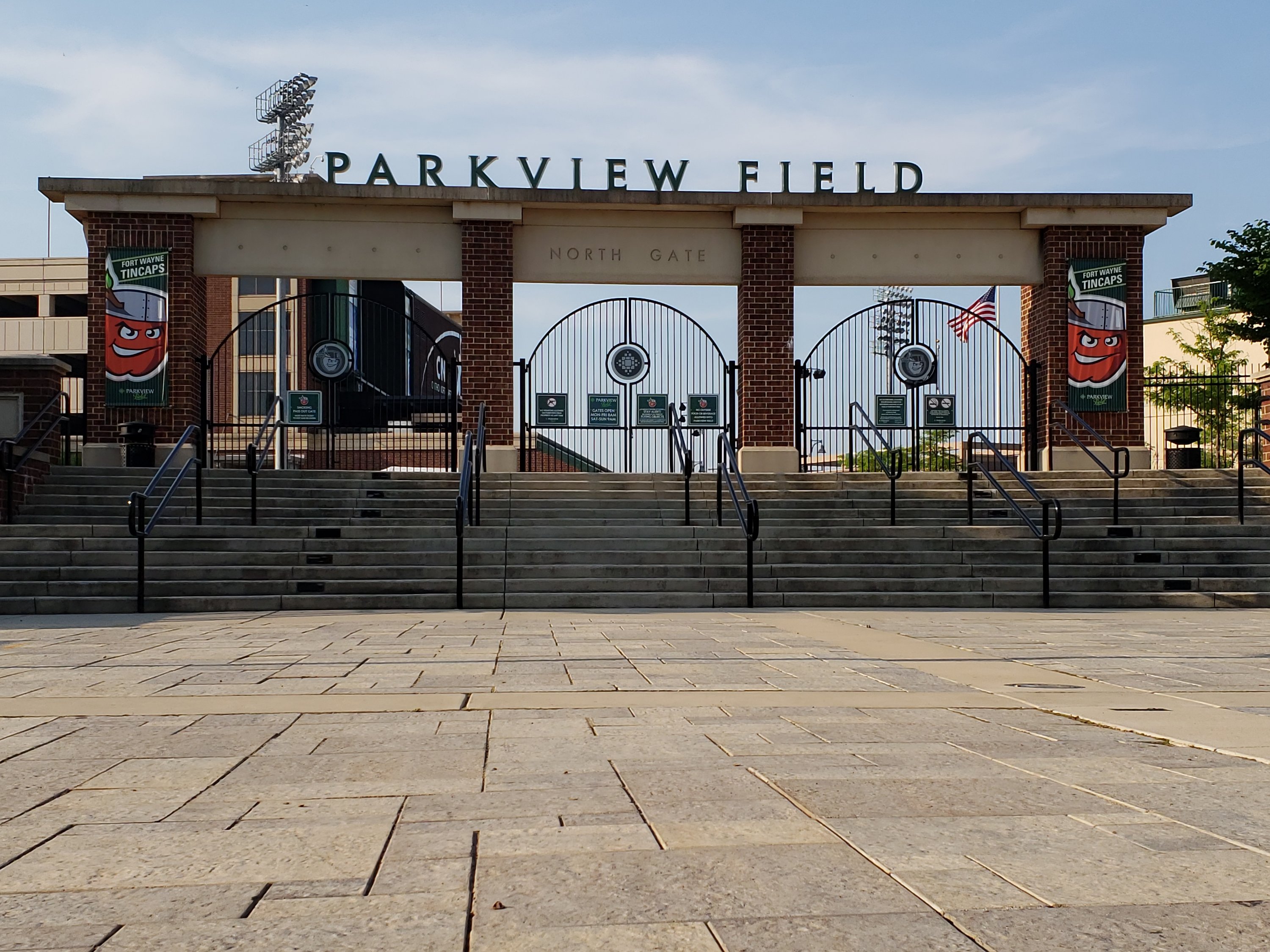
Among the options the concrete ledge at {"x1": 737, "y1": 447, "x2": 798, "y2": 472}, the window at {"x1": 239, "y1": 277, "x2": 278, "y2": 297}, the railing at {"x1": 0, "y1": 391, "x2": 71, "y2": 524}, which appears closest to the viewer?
the railing at {"x1": 0, "y1": 391, "x2": 71, "y2": 524}

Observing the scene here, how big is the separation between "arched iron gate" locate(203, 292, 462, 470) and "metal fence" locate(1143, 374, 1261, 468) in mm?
14278

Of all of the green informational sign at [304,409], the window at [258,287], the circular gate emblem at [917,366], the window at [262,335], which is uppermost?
the window at [258,287]

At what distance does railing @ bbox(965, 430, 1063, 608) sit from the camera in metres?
13.3

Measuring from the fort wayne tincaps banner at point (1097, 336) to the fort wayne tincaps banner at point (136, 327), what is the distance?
16.6 m

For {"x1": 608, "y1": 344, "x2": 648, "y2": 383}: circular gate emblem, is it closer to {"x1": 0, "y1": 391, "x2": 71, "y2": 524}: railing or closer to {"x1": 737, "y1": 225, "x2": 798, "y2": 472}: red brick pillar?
{"x1": 737, "y1": 225, "x2": 798, "y2": 472}: red brick pillar

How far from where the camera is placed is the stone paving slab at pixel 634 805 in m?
2.62

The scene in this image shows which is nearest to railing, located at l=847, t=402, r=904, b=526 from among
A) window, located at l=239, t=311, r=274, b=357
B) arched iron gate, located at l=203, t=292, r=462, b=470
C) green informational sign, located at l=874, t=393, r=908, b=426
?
green informational sign, located at l=874, t=393, r=908, b=426

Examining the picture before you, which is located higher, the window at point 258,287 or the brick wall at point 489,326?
the window at point 258,287

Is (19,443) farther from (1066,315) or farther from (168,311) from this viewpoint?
(1066,315)

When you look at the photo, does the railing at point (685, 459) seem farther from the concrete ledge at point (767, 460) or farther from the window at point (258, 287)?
the window at point (258, 287)

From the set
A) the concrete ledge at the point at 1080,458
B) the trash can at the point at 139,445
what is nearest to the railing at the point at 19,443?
the trash can at the point at 139,445

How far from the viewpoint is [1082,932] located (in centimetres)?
254

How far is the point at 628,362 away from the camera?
21984mm

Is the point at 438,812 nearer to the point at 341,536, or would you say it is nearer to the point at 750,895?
the point at 750,895
